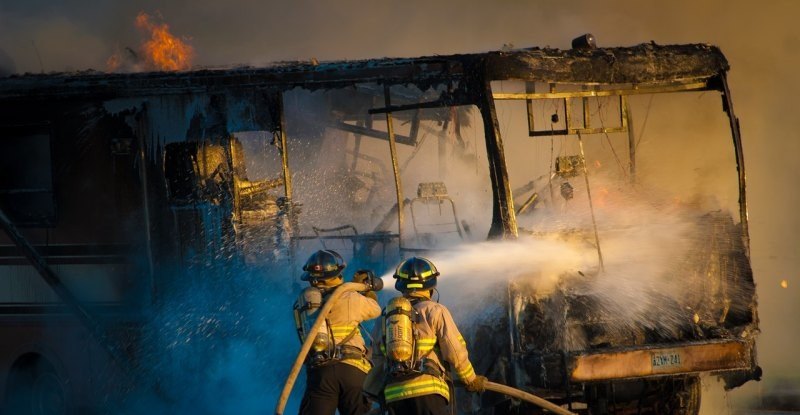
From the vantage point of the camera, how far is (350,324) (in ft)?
22.2

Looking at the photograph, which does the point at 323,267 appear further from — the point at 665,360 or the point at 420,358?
the point at 665,360

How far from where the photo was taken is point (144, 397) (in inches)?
361

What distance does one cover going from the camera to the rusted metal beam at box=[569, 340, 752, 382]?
6879 millimetres

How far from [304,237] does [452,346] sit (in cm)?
414

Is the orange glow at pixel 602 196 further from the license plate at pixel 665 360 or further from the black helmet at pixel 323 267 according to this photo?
the black helmet at pixel 323 267

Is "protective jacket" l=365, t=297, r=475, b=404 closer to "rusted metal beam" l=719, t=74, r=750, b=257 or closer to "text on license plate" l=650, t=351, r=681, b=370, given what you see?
"text on license plate" l=650, t=351, r=681, b=370

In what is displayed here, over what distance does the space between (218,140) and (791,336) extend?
869 centimetres

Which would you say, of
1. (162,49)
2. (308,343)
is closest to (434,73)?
(308,343)

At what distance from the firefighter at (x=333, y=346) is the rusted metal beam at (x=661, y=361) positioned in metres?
1.75

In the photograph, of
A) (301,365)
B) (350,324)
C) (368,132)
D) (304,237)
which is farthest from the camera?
(368,132)

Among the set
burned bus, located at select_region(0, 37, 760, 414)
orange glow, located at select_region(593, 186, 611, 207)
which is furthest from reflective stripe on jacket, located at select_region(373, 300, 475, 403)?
orange glow, located at select_region(593, 186, 611, 207)

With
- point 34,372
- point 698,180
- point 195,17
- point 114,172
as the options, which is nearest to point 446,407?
point 114,172

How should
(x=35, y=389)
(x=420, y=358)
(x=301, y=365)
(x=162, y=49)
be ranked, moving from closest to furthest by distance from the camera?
(x=420, y=358), (x=301, y=365), (x=35, y=389), (x=162, y=49)

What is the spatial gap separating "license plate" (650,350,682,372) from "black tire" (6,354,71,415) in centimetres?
619
